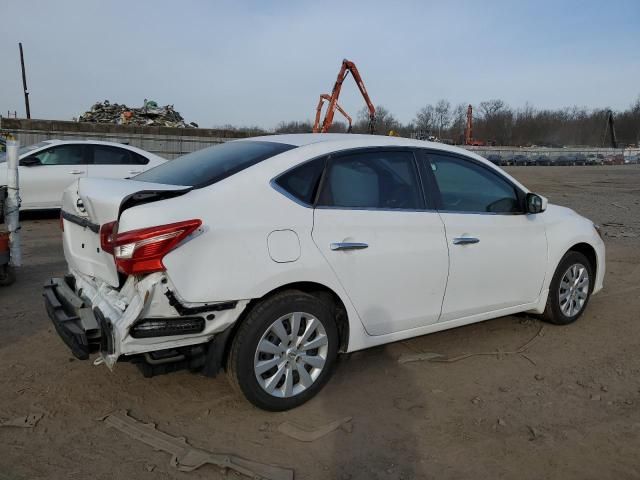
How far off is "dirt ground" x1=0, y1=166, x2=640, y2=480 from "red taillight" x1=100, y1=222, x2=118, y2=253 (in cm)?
103

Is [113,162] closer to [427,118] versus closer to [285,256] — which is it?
[285,256]

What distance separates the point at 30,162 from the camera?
974 centimetres

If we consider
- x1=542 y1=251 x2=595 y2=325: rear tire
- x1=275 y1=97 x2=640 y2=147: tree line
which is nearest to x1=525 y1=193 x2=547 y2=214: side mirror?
x1=542 y1=251 x2=595 y2=325: rear tire

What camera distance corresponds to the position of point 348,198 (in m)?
3.49

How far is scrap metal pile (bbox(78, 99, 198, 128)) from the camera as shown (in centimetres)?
2628

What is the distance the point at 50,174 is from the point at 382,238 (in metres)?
8.34

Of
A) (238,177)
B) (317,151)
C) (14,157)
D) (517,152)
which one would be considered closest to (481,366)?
(317,151)

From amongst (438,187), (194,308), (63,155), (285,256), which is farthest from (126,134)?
(194,308)

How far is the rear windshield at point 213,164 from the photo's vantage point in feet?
10.9

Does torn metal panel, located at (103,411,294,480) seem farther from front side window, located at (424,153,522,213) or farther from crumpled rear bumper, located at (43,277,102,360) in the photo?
front side window, located at (424,153,522,213)

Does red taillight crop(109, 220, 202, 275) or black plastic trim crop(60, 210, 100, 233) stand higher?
black plastic trim crop(60, 210, 100, 233)

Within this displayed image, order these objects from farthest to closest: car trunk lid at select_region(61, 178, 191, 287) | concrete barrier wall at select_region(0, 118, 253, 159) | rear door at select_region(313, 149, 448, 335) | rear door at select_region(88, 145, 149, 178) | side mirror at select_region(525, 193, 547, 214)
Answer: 1. concrete barrier wall at select_region(0, 118, 253, 159)
2. rear door at select_region(88, 145, 149, 178)
3. side mirror at select_region(525, 193, 547, 214)
4. rear door at select_region(313, 149, 448, 335)
5. car trunk lid at select_region(61, 178, 191, 287)

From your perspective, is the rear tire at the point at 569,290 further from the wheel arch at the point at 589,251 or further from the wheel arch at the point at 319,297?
the wheel arch at the point at 319,297

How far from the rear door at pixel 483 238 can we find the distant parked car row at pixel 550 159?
5420 cm
